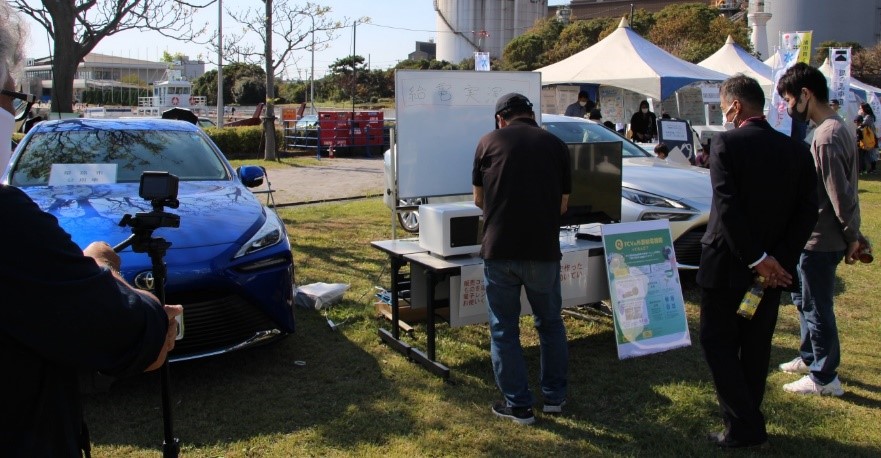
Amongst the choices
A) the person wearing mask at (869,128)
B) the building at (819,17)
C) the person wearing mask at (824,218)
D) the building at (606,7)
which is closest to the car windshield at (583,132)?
the person wearing mask at (824,218)

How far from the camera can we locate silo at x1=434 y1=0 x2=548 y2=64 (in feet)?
356

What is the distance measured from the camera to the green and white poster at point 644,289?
514 centimetres

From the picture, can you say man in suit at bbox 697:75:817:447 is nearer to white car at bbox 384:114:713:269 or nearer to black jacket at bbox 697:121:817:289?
black jacket at bbox 697:121:817:289

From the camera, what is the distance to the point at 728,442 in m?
3.78

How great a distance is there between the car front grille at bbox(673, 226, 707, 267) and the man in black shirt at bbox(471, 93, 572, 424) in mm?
2949

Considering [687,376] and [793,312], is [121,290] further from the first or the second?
[793,312]

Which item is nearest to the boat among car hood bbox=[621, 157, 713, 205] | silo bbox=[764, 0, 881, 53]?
car hood bbox=[621, 157, 713, 205]

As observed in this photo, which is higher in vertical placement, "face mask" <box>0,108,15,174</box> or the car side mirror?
"face mask" <box>0,108,15,174</box>

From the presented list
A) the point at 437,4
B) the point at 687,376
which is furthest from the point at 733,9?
the point at 687,376

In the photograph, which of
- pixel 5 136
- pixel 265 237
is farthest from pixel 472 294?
pixel 5 136

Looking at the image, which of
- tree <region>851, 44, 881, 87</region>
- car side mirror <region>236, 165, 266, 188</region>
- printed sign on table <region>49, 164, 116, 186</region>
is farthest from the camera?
tree <region>851, 44, 881, 87</region>

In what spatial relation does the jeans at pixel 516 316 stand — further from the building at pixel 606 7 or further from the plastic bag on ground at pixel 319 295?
the building at pixel 606 7

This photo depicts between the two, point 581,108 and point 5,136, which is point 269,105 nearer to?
point 581,108

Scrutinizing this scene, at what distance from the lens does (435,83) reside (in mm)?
5613
